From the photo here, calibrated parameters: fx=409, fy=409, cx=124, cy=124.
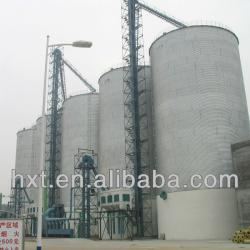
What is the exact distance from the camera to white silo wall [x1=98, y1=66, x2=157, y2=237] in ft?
217

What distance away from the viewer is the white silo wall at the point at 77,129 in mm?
77438

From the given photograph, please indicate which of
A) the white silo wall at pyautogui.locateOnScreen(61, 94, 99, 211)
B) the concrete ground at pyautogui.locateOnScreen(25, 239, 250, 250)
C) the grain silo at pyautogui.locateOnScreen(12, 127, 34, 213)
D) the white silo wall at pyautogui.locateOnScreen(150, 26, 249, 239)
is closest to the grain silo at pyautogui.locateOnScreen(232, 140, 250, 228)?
the white silo wall at pyautogui.locateOnScreen(150, 26, 249, 239)

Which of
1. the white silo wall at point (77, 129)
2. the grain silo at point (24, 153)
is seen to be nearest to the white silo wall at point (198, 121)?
the white silo wall at point (77, 129)

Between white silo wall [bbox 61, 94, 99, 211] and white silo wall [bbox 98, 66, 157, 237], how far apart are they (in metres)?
7.21

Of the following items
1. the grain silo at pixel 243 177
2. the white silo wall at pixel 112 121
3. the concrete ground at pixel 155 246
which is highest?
the white silo wall at pixel 112 121

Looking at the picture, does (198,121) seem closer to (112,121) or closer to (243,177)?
(243,177)

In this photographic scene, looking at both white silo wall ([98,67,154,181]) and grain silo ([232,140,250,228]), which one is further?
white silo wall ([98,67,154,181])

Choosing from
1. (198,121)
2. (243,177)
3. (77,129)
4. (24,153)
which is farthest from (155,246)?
(24,153)

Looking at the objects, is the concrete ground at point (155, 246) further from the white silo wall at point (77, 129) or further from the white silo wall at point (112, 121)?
the white silo wall at point (77, 129)

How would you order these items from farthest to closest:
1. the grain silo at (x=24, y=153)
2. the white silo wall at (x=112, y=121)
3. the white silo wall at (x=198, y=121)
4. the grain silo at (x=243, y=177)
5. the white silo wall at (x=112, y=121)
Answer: the grain silo at (x=24, y=153), the white silo wall at (x=112, y=121), the white silo wall at (x=112, y=121), the white silo wall at (x=198, y=121), the grain silo at (x=243, y=177)

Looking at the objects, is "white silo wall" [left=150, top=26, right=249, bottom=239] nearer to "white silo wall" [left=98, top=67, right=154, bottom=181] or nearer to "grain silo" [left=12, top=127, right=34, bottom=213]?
"white silo wall" [left=98, top=67, right=154, bottom=181]

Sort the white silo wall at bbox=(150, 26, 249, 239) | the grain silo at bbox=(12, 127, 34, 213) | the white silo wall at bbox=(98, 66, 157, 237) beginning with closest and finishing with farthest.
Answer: the white silo wall at bbox=(150, 26, 249, 239) → the white silo wall at bbox=(98, 66, 157, 237) → the grain silo at bbox=(12, 127, 34, 213)

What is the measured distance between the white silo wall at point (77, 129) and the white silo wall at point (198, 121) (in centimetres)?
2181

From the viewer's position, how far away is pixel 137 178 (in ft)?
199
